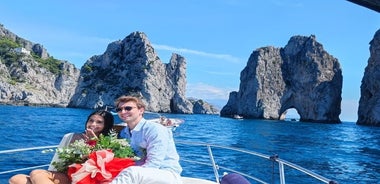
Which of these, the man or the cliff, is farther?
the cliff

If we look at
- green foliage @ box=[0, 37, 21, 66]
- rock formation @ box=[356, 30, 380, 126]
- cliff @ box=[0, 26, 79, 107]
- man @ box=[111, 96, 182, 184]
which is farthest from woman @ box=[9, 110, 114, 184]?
green foliage @ box=[0, 37, 21, 66]

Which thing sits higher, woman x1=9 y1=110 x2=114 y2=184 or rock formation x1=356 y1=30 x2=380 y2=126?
rock formation x1=356 y1=30 x2=380 y2=126

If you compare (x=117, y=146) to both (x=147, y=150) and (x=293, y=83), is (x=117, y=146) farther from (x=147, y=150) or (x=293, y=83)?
(x=293, y=83)

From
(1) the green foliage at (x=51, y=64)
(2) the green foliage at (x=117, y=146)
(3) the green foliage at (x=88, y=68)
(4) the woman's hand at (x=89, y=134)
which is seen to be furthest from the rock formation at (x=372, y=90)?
(1) the green foliage at (x=51, y=64)

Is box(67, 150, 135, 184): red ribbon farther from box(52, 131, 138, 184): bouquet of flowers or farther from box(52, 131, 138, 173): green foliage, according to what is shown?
box(52, 131, 138, 173): green foliage

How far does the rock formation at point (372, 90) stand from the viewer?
10194 cm

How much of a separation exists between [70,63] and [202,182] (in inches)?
7626

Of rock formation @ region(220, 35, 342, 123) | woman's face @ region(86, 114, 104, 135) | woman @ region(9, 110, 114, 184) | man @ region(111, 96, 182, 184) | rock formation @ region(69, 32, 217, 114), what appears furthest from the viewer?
rock formation @ region(69, 32, 217, 114)

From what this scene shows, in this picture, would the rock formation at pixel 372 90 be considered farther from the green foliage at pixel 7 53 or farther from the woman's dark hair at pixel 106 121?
the green foliage at pixel 7 53

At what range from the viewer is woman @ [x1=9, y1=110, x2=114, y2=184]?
3916 mm

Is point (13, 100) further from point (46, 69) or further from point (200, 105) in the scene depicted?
point (200, 105)

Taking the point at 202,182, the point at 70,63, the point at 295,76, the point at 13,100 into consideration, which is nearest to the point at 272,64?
the point at 295,76

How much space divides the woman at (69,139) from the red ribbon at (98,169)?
0.33 m

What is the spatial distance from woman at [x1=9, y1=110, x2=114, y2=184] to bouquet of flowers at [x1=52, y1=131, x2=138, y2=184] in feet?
0.34
